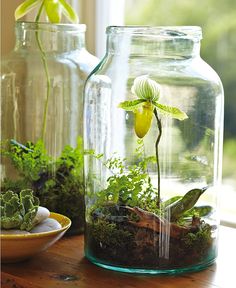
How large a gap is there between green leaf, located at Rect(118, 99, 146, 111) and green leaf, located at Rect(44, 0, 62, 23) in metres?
0.31

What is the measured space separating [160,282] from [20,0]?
733 mm

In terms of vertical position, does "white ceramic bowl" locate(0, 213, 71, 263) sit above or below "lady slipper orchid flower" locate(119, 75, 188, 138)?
below

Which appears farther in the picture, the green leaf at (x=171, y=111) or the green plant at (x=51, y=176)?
the green plant at (x=51, y=176)

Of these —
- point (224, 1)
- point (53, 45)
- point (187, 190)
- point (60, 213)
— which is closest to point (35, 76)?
point (53, 45)

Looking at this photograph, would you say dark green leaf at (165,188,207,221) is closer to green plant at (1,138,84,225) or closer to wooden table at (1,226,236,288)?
wooden table at (1,226,236,288)

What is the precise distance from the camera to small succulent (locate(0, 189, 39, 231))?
1033mm

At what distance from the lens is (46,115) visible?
1.24m

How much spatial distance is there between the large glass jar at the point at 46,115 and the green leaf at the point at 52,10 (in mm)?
27

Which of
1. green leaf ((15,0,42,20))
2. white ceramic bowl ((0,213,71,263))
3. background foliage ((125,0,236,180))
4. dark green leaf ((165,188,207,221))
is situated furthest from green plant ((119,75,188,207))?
background foliage ((125,0,236,180))

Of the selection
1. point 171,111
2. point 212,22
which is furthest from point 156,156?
point 212,22

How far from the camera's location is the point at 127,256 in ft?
3.28

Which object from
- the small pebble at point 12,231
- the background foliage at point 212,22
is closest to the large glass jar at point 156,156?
the small pebble at point 12,231

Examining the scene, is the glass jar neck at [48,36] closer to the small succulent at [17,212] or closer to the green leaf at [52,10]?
the green leaf at [52,10]

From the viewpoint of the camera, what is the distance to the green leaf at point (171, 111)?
0.99 m
